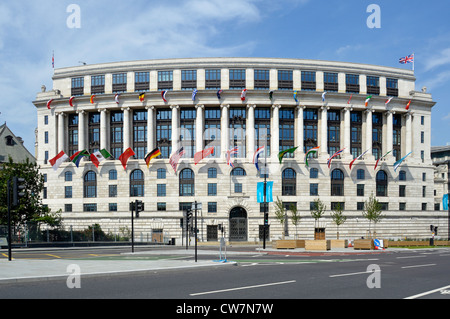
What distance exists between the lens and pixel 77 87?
7094cm

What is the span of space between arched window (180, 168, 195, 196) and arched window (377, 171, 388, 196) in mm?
30670

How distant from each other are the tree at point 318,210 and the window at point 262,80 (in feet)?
66.0

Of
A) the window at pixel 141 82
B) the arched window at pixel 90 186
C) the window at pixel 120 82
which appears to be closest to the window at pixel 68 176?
the arched window at pixel 90 186

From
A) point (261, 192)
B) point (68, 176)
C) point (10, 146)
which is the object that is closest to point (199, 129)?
point (261, 192)

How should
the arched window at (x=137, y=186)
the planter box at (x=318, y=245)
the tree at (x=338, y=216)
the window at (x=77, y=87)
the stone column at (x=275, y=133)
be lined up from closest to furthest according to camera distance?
the planter box at (x=318, y=245) < the tree at (x=338, y=216) < the stone column at (x=275, y=133) < the arched window at (x=137, y=186) < the window at (x=77, y=87)

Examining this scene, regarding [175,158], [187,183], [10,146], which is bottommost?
[187,183]

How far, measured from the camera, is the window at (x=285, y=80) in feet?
222

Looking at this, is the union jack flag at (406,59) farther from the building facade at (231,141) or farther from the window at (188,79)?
the window at (188,79)

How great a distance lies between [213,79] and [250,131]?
415 inches

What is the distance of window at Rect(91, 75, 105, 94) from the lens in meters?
69.8

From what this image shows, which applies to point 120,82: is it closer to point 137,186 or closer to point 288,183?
point 137,186

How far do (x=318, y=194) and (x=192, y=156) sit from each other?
69.2 ft

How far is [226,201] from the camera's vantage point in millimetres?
64875

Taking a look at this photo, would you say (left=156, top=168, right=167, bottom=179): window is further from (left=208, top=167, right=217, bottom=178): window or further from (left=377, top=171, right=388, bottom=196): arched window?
(left=377, top=171, right=388, bottom=196): arched window
